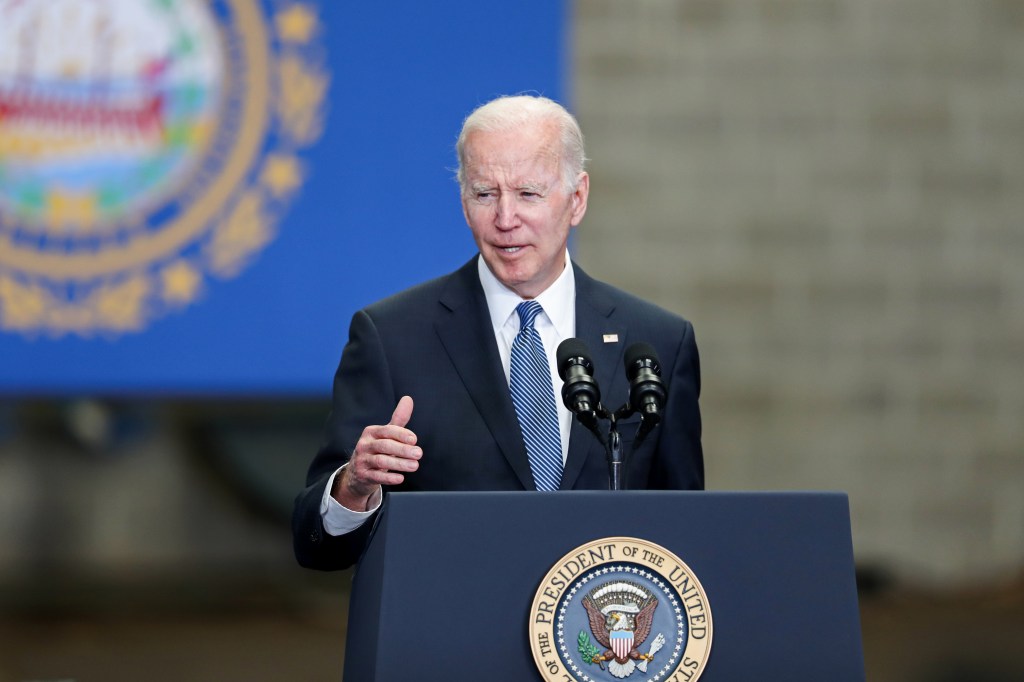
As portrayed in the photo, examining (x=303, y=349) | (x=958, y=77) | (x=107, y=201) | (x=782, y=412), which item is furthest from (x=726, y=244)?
(x=107, y=201)

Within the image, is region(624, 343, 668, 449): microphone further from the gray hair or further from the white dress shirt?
the gray hair

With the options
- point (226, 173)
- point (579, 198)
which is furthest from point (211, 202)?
point (579, 198)

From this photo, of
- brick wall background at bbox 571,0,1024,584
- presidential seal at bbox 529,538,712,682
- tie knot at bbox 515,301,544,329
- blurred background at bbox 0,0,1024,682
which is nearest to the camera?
presidential seal at bbox 529,538,712,682

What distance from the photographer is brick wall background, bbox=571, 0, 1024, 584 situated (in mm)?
5672

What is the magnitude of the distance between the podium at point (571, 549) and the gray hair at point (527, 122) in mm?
623

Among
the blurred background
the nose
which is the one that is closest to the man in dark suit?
the nose

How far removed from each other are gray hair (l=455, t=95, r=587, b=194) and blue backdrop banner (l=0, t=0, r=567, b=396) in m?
2.21

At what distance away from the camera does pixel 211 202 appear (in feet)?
14.0

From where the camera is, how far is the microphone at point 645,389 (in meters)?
1.67

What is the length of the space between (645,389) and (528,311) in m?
0.45

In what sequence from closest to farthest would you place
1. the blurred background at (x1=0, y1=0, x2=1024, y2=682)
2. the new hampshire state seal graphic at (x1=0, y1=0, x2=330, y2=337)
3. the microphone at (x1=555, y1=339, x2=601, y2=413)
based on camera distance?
1. the microphone at (x1=555, y1=339, x2=601, y2=413)
2. the new hampshire state seal graphic at (x1=0, y1=0, x2=330, y2=337)
3. the blurred background at (x1=0, y1=0, x2=1024, y2=682)

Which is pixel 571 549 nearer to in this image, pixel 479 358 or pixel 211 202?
pixel 479 358

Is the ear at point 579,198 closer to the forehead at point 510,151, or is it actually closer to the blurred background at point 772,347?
the forehead at point 510,151

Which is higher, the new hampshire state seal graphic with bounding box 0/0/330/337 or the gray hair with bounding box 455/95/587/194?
the new hampshire state seal graphic with bounding box 0/0/330/337
